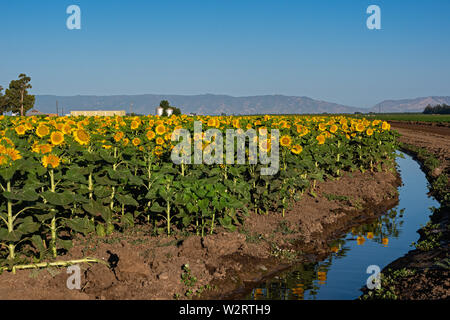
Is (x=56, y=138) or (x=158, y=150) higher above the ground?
(x=56, y=138)

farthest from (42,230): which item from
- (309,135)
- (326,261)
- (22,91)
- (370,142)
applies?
(22,91)

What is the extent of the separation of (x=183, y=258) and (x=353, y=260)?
3.40 metres

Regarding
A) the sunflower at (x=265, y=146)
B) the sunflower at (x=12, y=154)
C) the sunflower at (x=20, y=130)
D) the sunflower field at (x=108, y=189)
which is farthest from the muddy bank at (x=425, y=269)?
the sunflower at (x=20, y=130)

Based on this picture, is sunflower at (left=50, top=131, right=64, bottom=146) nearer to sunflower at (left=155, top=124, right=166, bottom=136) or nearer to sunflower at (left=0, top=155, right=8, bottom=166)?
sunflower at (left=0, top=155, right=8, bottom=166)

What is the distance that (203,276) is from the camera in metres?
7.09

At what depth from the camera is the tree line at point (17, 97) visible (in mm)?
83562

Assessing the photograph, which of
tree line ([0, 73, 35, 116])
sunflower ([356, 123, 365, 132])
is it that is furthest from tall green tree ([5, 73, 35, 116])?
sunflower ([356, 123, 365, 132])

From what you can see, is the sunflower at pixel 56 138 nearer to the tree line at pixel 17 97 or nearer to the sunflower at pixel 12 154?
the sunflower at pixel 12 154

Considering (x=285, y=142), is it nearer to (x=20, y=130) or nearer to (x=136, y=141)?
(x=136, y=141)

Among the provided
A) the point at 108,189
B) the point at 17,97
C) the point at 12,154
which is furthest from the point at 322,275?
the point at 17,97

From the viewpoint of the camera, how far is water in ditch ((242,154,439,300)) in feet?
24.2

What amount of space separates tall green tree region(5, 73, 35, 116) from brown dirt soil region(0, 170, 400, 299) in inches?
3215

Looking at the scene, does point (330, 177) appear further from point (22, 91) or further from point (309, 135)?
point (22, 91)

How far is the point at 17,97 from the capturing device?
84.7 metres
